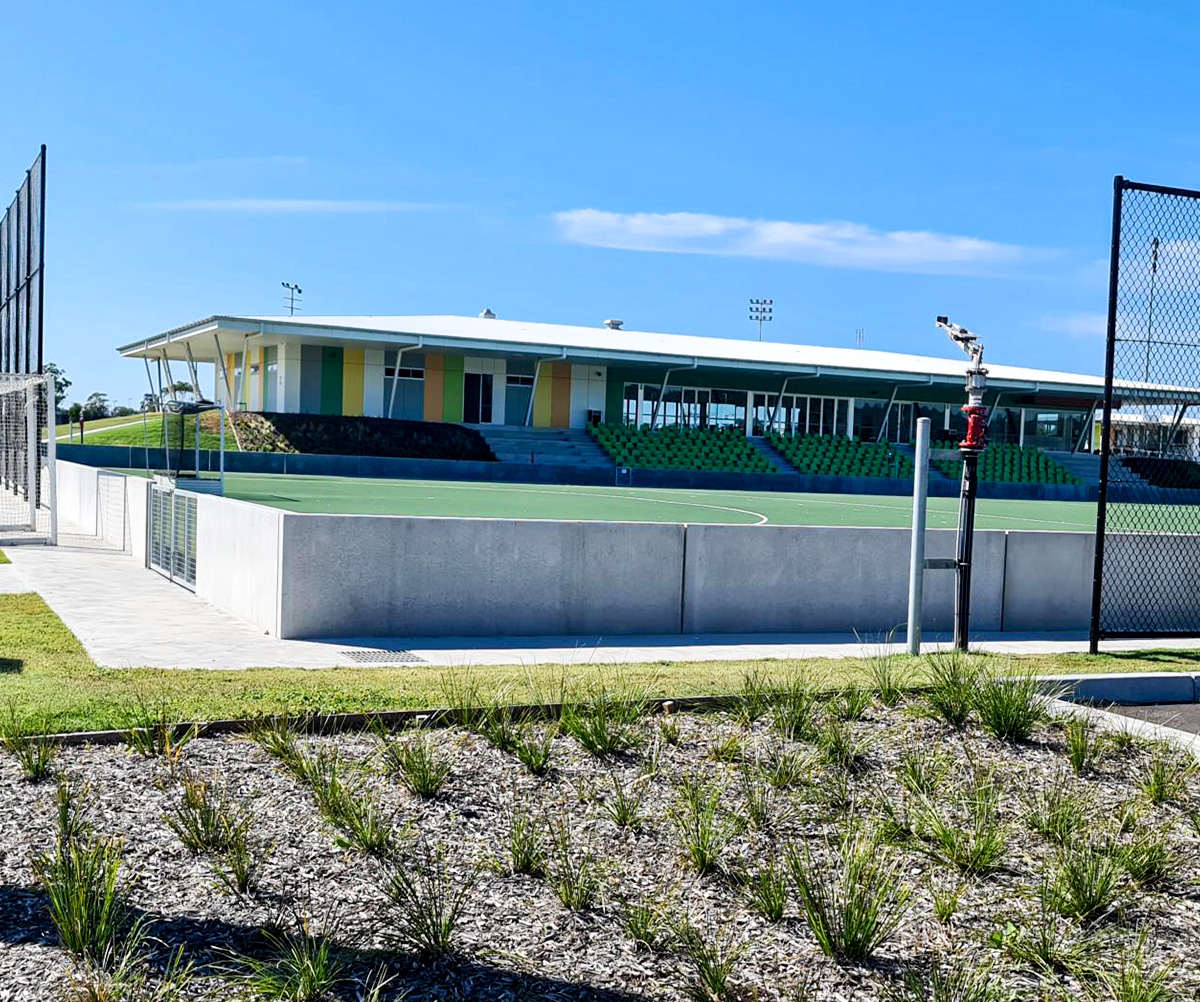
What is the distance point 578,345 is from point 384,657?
42.1 m

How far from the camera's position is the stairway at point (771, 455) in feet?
174

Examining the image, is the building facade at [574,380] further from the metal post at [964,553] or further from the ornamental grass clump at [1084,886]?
the ornamental grass clump at [1084,886]

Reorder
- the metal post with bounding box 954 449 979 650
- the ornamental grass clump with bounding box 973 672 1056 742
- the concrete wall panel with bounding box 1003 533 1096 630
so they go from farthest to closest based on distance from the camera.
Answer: the concrete wall panel with bounding box 1003 533 1096 630
the metal post with bounding box 954 449 979 650
the ornamental grass clump with bounding box 973 672 1056 742

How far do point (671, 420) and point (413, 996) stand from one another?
5549 cm

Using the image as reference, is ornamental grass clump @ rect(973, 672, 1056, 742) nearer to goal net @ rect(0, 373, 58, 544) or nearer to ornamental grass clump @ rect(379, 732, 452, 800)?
ornamental grass clump @ rect(379, 732, 452, 800)

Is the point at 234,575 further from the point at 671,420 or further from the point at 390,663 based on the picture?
the point at 671,420

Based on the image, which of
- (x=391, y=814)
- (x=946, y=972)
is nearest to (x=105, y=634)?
(x=391, y=814)

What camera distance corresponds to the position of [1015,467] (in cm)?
5756

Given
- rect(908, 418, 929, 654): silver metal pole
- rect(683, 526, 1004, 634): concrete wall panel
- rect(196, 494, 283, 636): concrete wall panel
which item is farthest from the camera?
rect(683, 526, 1004, 634): concrete wall panel

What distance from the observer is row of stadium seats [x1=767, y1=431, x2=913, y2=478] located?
53.8 m

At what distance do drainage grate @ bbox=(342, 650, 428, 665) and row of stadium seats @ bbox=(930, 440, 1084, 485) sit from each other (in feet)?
154

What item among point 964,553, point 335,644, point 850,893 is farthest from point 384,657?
point 850,893

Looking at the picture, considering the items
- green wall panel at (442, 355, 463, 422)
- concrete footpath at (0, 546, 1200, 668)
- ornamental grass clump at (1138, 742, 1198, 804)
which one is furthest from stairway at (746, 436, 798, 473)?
ornamental grass clump at (1138, 742, 1198, 804)

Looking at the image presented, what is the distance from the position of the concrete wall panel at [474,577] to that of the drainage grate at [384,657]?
900 mm
